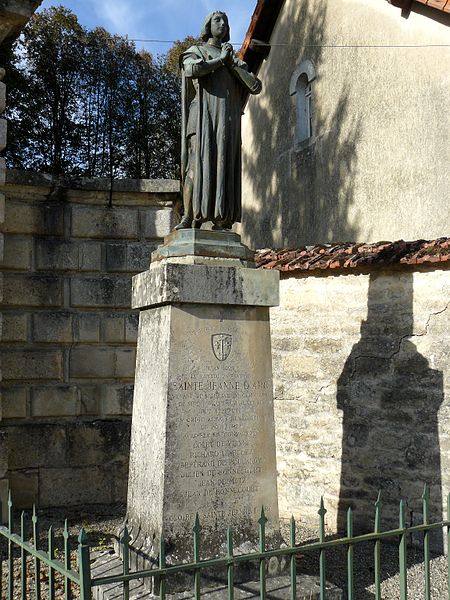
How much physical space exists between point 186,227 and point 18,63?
10.5 metres

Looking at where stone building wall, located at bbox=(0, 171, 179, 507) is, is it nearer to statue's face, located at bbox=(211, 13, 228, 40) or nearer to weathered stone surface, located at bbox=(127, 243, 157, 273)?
weathered stone surface, located at bbox=(127, 243, 157, 273)

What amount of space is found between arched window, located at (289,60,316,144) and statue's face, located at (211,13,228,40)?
715 centimetres

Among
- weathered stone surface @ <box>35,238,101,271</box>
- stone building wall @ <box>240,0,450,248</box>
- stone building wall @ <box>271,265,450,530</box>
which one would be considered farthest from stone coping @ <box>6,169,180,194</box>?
stone building wall @ <box>240,0,450,248</box>

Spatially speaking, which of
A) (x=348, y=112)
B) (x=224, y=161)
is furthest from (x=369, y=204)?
(x=224, y=161)

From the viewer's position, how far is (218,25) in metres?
4.58

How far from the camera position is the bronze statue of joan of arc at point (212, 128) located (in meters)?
4.48

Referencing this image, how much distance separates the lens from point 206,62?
14.5 feet

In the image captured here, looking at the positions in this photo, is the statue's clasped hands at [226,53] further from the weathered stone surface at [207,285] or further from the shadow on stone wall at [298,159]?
the shadow on stone wall at [298,159]

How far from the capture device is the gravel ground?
4.79m

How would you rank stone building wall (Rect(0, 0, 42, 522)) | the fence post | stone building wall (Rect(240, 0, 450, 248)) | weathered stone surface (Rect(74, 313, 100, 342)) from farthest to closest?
stone building wall (Rect(240, 0, 450, 248)), weathered stone surface (Rect(74, 313, 100, 342)), stone building wall (Rect(0, 0, 42, 522)), the fence post

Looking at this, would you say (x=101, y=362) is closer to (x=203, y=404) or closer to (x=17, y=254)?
(x=17, y=254)

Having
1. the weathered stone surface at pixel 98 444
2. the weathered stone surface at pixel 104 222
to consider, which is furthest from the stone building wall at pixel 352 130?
the weathered stone surface at pixel 98 444

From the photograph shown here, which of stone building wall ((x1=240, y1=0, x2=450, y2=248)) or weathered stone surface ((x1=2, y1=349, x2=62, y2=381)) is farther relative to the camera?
stone building wall ((x1=240, y1=0, x2=450, y2=248))

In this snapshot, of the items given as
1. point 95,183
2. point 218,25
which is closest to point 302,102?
point 95,183
